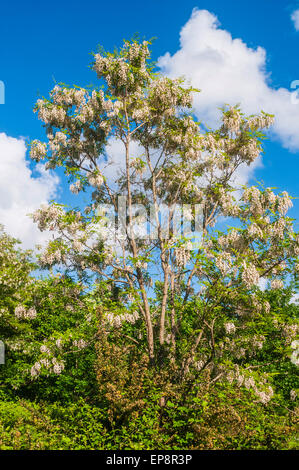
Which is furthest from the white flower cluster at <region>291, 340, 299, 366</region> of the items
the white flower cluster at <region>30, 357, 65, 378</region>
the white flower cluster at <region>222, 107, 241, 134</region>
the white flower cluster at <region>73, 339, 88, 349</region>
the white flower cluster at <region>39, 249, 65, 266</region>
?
the white flower cluster at <region>222, 107, 241, 134</region>

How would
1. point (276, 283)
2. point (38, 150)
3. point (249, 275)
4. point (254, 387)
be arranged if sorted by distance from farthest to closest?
point (38, 150) → point (276, 283) → point (249, 275) → point (254, 387)

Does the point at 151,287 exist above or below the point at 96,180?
below

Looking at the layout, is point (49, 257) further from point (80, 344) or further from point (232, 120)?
point (232, 120)

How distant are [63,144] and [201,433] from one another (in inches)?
413

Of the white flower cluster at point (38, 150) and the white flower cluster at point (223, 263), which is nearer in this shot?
the white flower cluster at point (223, 263)

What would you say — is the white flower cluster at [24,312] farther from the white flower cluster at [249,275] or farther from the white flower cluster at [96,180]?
the white flower cluster at [249,275]

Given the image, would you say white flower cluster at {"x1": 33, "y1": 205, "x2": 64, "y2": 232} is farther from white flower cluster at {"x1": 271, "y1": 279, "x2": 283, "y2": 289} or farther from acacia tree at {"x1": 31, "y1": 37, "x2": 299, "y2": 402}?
white flower cluster at {"x1": 271, "y1": 279, "x2": 283, "y2": 289}

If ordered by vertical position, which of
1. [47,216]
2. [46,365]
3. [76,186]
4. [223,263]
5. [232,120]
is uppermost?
[232,120]

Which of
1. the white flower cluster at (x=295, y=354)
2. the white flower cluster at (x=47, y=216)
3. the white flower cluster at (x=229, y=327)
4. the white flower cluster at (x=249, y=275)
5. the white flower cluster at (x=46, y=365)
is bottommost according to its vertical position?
the white flower cluster at (x=46, y=365)

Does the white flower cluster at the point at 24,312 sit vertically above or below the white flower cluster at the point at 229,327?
above

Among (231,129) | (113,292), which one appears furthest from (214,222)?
(113,292)

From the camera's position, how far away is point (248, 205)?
11977 mm

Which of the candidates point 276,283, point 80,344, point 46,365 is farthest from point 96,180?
point 276,283

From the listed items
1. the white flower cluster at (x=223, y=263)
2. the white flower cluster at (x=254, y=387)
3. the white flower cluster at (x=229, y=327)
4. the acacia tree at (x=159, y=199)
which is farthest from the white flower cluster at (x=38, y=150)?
the white flower cluster at (x=254, y=387)
